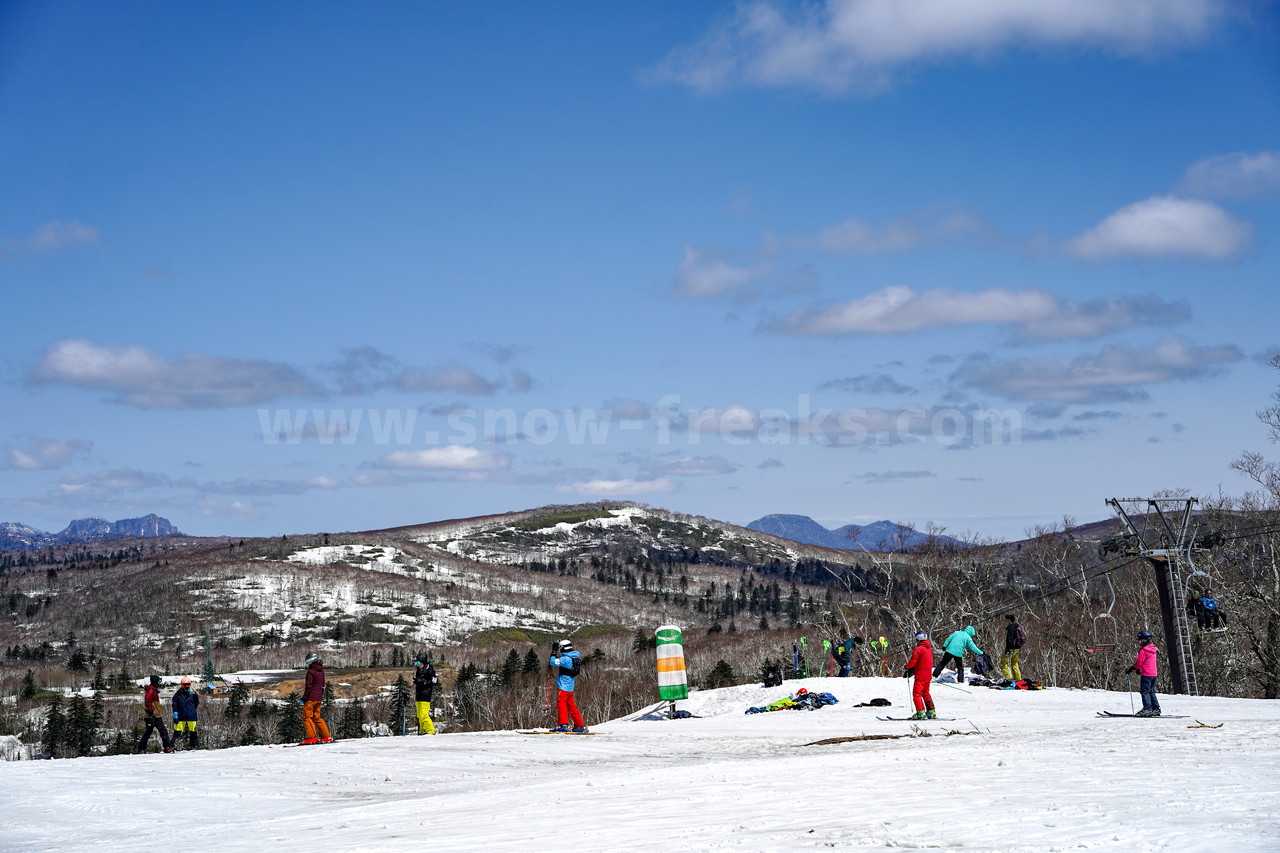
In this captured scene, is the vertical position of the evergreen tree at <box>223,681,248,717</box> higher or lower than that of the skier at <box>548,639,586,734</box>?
lower

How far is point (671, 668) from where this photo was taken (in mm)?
34406

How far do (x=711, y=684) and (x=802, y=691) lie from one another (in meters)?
52.8

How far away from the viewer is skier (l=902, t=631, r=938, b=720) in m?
22.8

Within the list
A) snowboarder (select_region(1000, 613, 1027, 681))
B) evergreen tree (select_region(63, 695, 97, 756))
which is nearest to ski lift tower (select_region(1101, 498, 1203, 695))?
snowboarder (select_region(1000, 613, 1027, 681))

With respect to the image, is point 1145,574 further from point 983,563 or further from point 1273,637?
point 1273,637

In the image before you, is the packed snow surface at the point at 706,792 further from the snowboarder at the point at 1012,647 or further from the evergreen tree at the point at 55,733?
the evergreen tree at the point at 55,733

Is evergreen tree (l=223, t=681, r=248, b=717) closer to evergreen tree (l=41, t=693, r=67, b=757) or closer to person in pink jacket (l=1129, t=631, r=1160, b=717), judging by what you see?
evergreen tree (l=41, t=693, r=67, b=757)

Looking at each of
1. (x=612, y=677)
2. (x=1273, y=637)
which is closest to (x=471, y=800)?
(x=1273, y=637)

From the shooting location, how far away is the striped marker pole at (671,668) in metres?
34.2

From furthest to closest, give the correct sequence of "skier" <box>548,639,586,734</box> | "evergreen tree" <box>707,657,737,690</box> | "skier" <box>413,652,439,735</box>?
1. "evergreen tree" <box>707,657,737,690</box>
2. "skier" <box>413,652,439,735</box>
3. "skier" <box>548,639,586,734</box>

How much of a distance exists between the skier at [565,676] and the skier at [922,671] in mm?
7171

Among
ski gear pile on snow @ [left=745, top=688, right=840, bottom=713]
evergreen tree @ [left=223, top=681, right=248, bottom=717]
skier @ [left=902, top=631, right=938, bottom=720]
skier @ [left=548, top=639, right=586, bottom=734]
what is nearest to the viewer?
skier @ [left=902, top=631, right=938, bottom=720]

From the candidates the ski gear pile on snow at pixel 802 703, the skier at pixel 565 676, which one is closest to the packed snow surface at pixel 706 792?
the skier at pixel 565 676

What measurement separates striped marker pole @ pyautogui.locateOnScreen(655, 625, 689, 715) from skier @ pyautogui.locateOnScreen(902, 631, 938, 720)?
1028 centimetres
